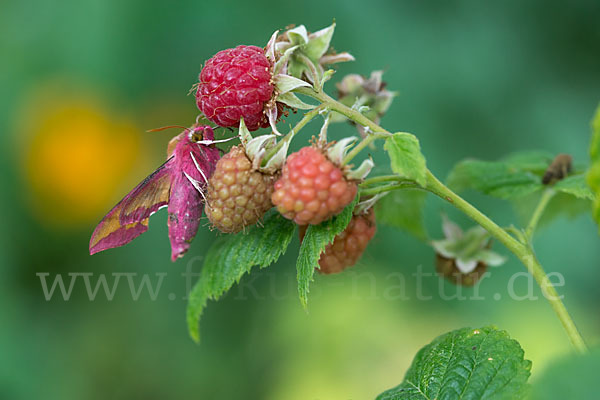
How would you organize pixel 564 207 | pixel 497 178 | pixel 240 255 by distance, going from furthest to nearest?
1. pixel 564 207
2. pixel 497 178
3. pixel 240 255

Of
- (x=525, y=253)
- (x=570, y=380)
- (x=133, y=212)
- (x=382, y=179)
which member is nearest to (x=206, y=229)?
(x=133, y=212)

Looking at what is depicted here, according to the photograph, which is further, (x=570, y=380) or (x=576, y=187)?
(x=576, y=187)

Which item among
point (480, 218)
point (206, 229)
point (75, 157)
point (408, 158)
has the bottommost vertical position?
point (206, 229)

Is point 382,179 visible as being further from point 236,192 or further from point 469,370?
point 469,370

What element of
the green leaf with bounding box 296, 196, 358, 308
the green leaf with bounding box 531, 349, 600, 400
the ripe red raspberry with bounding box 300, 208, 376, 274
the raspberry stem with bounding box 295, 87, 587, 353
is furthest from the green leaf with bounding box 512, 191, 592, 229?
the green leaf with bounding box 531, 349, 600, 400

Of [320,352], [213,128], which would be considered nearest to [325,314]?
[320,352]

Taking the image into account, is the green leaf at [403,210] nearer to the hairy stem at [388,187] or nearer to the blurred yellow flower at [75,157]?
the hairy stem at [388,187]

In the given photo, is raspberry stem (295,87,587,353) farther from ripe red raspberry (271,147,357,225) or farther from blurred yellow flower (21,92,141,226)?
blurred yellow flower (21,92,141,226)
